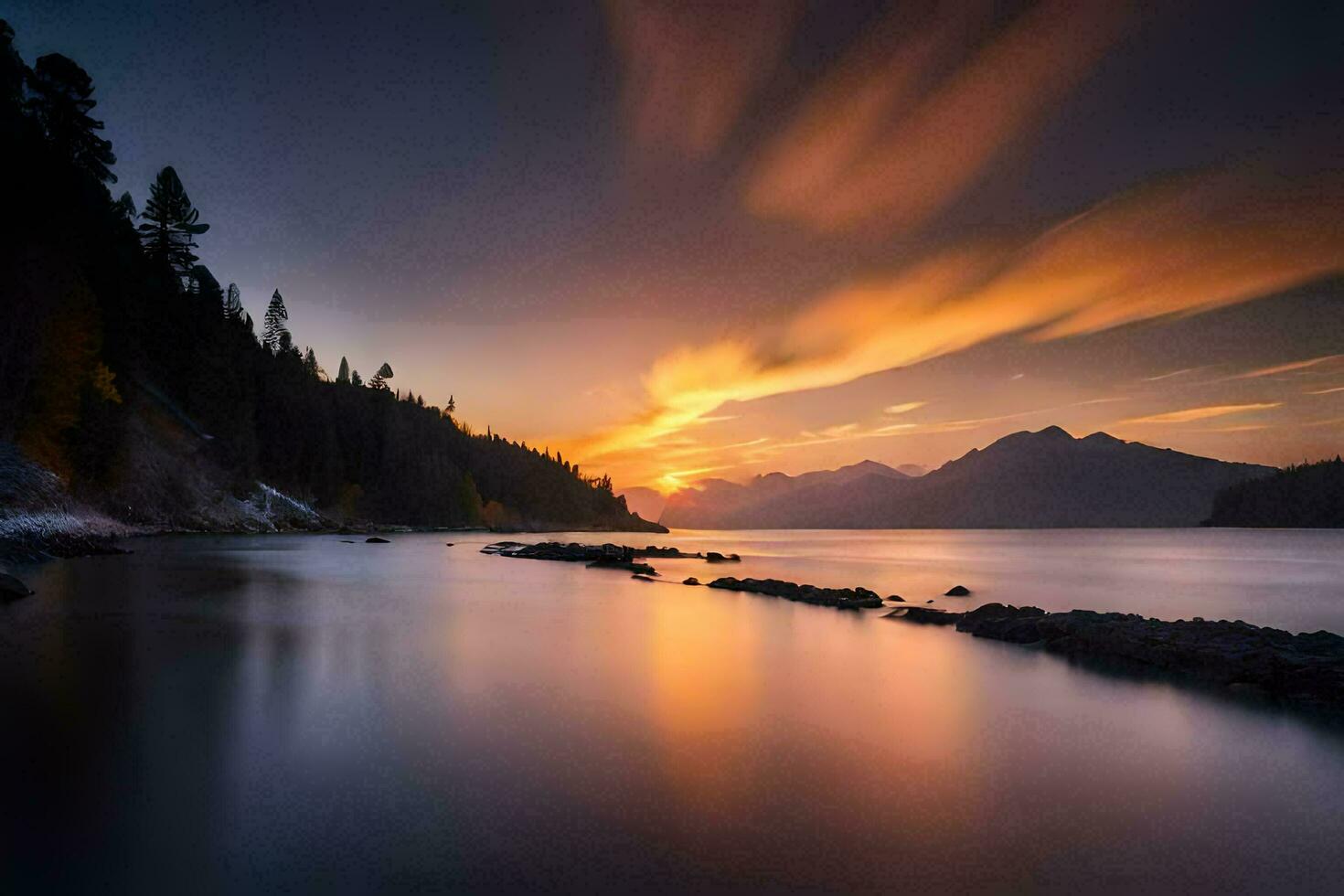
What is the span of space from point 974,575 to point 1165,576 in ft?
57.0

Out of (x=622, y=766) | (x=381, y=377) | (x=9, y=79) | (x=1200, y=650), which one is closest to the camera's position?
(x=622, y=766)

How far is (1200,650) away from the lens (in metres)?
14.5

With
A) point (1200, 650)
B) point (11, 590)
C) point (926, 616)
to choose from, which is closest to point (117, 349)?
point (11, 590)

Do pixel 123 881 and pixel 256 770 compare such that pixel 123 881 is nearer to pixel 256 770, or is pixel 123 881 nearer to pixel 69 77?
pixel 256 770

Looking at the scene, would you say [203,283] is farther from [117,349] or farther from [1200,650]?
[1200,650]

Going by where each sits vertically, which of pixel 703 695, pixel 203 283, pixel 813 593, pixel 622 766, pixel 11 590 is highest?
pixel 203 283

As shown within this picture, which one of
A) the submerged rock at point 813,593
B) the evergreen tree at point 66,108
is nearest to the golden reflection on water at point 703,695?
the submerged rock at point 813,593

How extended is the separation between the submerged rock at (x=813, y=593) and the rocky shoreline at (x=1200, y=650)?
519 cm

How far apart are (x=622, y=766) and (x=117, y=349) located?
85679 mm

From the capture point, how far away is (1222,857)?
6.28 meters

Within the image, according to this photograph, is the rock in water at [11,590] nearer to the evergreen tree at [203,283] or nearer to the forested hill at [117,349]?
the forested hill at [117,349]

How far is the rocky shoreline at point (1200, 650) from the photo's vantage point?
1252 cm

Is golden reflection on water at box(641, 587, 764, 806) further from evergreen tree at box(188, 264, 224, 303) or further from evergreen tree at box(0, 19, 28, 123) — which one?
evergreen tree at box(188, 264, 224, 303)

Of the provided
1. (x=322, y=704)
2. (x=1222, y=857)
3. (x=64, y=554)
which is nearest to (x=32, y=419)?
(x=64, y=554)
